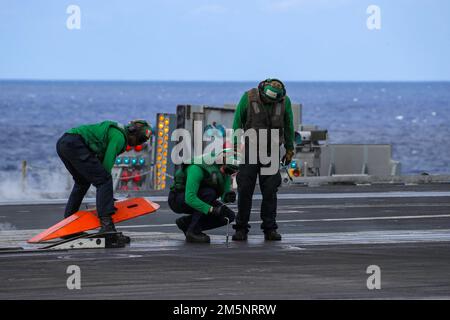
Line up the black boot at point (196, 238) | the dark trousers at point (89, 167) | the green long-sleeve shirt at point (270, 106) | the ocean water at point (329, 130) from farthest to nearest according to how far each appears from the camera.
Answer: the ocean water at point (329, 130) < the green long-sleeve shirt at point (270, 106) < the black boot at point (196, 238) < the dark trousers at point (89, 167)

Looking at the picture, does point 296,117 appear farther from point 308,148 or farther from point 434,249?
point 434,249

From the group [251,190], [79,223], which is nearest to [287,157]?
[251,190]

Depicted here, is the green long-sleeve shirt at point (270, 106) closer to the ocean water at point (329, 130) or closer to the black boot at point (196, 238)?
the black boot at point (196, 238)

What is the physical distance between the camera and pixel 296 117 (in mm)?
38875

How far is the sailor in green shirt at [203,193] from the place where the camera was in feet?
51.0

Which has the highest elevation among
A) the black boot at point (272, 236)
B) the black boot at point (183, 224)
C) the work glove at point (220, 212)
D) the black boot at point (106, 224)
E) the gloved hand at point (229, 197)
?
the gloved hand at point (229, 197)

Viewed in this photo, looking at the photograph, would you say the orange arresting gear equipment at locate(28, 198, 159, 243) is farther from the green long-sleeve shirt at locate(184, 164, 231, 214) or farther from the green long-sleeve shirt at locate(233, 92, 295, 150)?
the green long-sleeve shirt at locate(233, 92, 295, 150)

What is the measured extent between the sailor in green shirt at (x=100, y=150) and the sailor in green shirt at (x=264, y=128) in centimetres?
127

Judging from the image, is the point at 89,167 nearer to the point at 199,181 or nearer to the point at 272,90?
the point at 199,181

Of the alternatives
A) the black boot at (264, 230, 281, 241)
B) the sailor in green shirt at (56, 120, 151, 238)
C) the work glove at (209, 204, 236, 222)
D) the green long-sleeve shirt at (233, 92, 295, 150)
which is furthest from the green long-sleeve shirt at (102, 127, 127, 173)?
the black boot at (264, 230, 281, 241)

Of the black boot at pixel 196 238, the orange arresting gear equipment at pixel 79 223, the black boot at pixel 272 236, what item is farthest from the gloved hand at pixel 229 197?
the orange arresting gear equipment at pixel 79 223

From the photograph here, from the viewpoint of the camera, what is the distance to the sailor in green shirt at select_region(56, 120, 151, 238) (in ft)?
49.7

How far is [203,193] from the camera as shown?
15.8m
